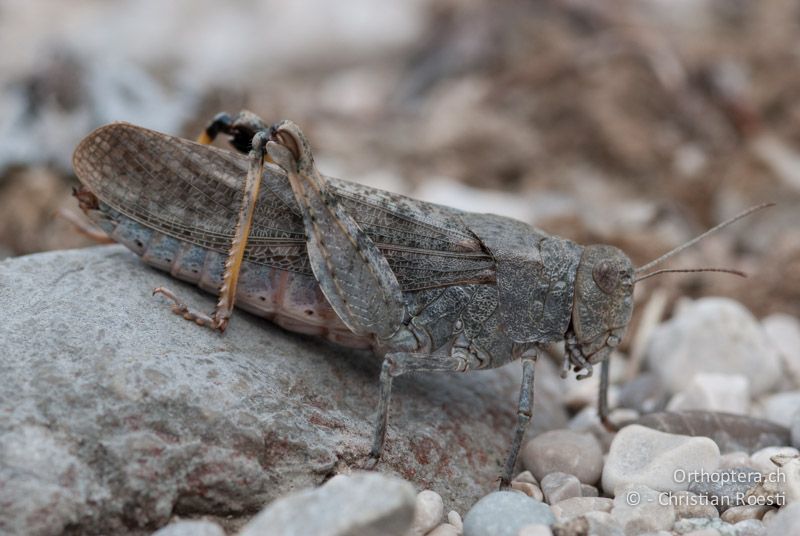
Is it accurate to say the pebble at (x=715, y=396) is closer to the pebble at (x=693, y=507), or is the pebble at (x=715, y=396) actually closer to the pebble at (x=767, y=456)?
the pebble at (x=767, y=456)

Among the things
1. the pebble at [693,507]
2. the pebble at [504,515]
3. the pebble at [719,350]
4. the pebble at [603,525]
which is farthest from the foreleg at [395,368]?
the pebble at [719,350]

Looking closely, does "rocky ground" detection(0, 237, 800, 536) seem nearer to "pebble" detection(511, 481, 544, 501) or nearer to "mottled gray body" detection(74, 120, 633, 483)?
"pebble" detection(511, 481, 544, 501)

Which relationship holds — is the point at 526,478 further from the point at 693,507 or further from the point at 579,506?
the point at 693,507

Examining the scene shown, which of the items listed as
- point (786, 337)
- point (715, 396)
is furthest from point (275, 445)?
point (786, 337)

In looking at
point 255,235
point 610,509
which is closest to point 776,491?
point 610,509

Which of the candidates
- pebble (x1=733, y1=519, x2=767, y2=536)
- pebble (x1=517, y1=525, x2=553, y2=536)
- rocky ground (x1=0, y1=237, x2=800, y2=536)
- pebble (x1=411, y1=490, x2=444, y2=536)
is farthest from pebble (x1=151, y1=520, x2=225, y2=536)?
pebble (x1=733, y1=519, x2=767, y2=536)

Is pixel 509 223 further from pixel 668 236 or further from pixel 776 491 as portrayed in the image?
pixel 668 236
